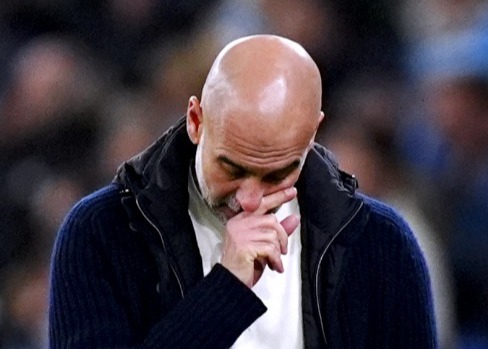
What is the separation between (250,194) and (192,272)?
135mm

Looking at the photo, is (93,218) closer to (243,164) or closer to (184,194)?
(184,194)

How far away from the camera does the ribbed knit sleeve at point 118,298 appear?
1474 mm

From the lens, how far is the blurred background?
279 centimetres

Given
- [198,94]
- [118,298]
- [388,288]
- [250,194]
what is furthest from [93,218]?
[198,94]

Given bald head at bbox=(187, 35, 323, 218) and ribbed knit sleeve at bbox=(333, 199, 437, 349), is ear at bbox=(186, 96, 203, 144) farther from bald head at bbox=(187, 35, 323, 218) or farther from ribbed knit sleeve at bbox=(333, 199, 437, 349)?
ribbed knit sleeve at bbox=(333, 199, 437, 349)

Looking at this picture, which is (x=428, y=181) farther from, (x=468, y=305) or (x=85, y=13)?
(x=85, y=13)

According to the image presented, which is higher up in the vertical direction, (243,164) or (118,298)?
(243,164)

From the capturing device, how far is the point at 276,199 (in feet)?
4.93

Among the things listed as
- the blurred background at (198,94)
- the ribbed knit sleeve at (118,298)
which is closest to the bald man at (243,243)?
the ribbed knit sleeve at (118,298)

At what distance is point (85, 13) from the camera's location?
10.1ft

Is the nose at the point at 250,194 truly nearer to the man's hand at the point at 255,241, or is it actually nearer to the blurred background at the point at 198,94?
the man's hand at the point at 255,241

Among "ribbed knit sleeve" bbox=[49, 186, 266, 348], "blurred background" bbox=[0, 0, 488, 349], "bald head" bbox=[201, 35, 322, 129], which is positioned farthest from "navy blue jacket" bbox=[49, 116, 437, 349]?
"blurred background" bbox=[0, 0, 488, 349]

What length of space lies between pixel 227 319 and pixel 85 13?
174 cm

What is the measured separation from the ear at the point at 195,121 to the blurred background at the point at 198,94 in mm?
1239
